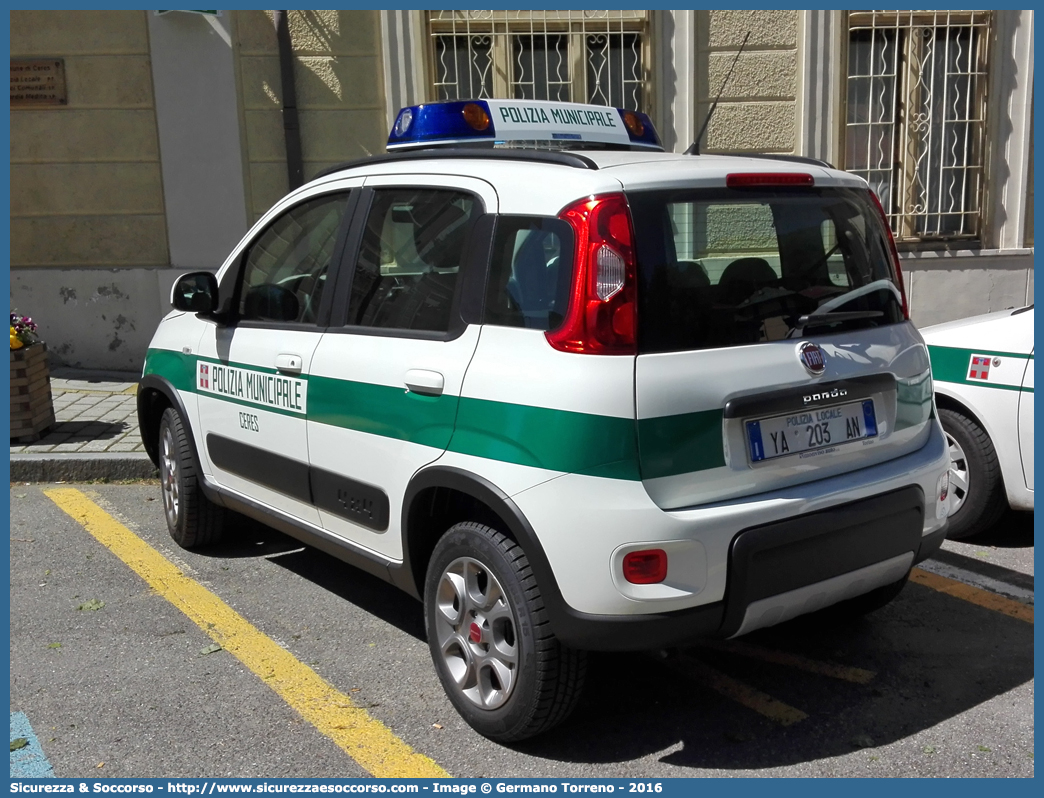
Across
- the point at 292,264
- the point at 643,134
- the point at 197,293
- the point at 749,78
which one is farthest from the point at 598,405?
the point at 749,78

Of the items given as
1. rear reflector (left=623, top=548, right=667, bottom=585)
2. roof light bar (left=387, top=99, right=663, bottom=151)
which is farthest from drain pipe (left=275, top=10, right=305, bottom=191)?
rear reflector (left=623, top=548, right=667, bottom=585)

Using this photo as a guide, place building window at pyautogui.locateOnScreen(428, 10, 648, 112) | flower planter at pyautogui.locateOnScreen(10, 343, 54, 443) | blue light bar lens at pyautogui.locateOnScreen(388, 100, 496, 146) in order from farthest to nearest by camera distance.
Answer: building window at pyautogui.locateOnScreen(428, 10, 648, 112) → flower planter at pyautogui.locateOnScreen(10, 343, 54, 443) → blue light bar lens at pyautogui.locateOnScreen(388, 100, 496, 146)

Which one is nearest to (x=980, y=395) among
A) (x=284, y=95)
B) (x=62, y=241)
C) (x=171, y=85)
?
(x=284, y=95)

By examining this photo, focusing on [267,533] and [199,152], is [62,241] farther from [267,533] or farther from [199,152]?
[267,533]

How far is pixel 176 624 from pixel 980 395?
3715 millimetres

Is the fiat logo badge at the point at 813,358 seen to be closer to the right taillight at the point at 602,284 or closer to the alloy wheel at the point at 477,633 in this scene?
the right taillight at the point at 602,284

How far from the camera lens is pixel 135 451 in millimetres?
6426

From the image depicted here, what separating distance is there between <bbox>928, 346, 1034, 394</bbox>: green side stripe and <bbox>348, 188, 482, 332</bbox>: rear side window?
2.59m

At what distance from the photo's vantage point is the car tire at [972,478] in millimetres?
4773

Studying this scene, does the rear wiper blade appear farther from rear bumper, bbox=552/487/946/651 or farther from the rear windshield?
rear bumper, bbox=552/487/946/651

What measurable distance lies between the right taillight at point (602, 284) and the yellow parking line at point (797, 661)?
4.20 ft

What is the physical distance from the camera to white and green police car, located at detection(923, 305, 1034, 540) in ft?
15.2

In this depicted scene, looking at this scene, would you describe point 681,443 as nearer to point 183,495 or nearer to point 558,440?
point 558,440

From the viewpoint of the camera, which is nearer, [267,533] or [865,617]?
[865,617]
